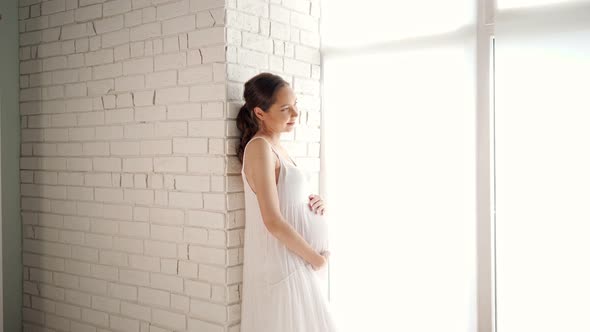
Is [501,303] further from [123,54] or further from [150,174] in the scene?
[123,54]

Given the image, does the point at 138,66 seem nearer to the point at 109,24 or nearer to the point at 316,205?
the point at 109,24

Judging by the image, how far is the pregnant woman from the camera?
2.41 meters

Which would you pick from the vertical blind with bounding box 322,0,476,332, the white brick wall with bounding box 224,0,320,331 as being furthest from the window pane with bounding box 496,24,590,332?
the white brick wall with bounding box 224,0,320,331

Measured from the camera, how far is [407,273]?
107 inches

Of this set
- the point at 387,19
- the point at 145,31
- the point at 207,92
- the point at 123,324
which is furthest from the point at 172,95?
the point at 123,324

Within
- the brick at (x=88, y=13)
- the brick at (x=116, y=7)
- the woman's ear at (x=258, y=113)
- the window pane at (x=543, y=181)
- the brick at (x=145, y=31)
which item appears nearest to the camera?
the window pane at (x=543, y=181)

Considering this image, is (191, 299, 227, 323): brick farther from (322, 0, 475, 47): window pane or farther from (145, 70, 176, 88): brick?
(322, 0, 475, 47): window pane

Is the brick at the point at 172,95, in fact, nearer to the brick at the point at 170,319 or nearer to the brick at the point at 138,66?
the brick at the point at 138,66

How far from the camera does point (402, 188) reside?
2717mm

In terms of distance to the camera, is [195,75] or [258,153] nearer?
[258,153]

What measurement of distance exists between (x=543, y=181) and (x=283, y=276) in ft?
3.62

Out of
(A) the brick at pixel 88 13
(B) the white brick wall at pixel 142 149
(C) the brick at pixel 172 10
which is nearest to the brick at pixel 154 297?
(B) the white brick wall at pixel 142 149

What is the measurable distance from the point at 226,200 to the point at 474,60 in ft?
4.03

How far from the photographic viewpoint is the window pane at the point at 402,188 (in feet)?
8.40
